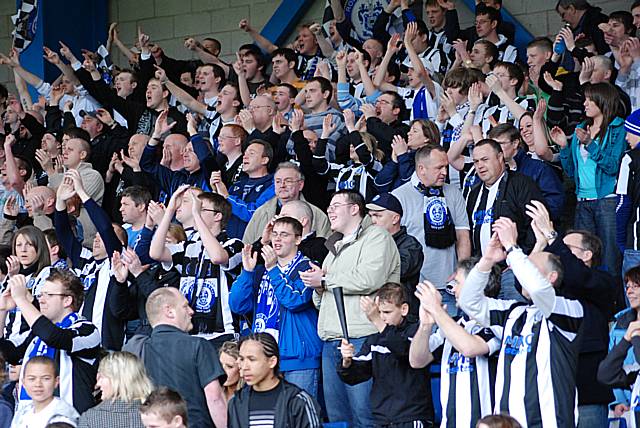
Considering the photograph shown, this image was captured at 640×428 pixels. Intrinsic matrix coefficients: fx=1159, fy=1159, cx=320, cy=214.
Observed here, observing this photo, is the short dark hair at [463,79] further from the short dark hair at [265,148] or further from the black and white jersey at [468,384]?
the black and white jersey at [468,384]

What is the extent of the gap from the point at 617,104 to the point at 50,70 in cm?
735

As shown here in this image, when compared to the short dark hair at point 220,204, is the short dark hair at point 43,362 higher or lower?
lower

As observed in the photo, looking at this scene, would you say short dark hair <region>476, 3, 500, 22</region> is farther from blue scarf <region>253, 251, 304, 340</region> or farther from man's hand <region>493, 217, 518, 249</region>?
man's hand <region>493, 217, 518, 249</region>

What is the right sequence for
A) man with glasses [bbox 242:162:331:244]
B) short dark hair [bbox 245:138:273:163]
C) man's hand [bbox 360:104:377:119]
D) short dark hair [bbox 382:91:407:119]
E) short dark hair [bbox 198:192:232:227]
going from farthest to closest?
short dark hair [bbox 382:91:407:119] < man's hand [bbox 360:104:377:119] < short dark hair [bbox 245:138:273:163] < man with glasses [bbox 242:162:331:244] < short dark hair [bbox 198:192:232:227]

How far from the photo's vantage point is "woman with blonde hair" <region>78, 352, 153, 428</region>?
17.8 feet

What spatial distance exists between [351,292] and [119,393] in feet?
4.80

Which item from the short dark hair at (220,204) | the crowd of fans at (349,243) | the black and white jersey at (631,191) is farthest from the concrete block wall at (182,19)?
the black and white jersey at (631,191)

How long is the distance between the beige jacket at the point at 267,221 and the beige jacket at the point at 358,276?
88cm

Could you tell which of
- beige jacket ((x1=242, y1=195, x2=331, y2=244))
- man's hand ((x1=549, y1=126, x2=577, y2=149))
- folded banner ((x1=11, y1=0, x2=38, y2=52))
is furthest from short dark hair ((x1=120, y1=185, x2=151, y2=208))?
folded banner ((x1=11, y1=0, x2=38, y2=52))

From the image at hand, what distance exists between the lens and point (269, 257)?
6633 millimetres

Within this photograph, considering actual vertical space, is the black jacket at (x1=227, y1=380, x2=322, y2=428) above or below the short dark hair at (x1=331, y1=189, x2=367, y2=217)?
below

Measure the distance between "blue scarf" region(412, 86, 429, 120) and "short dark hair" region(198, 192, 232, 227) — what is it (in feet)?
8.68

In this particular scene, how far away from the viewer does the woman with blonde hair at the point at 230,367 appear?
6.37m

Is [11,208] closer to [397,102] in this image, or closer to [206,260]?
[206,260]
